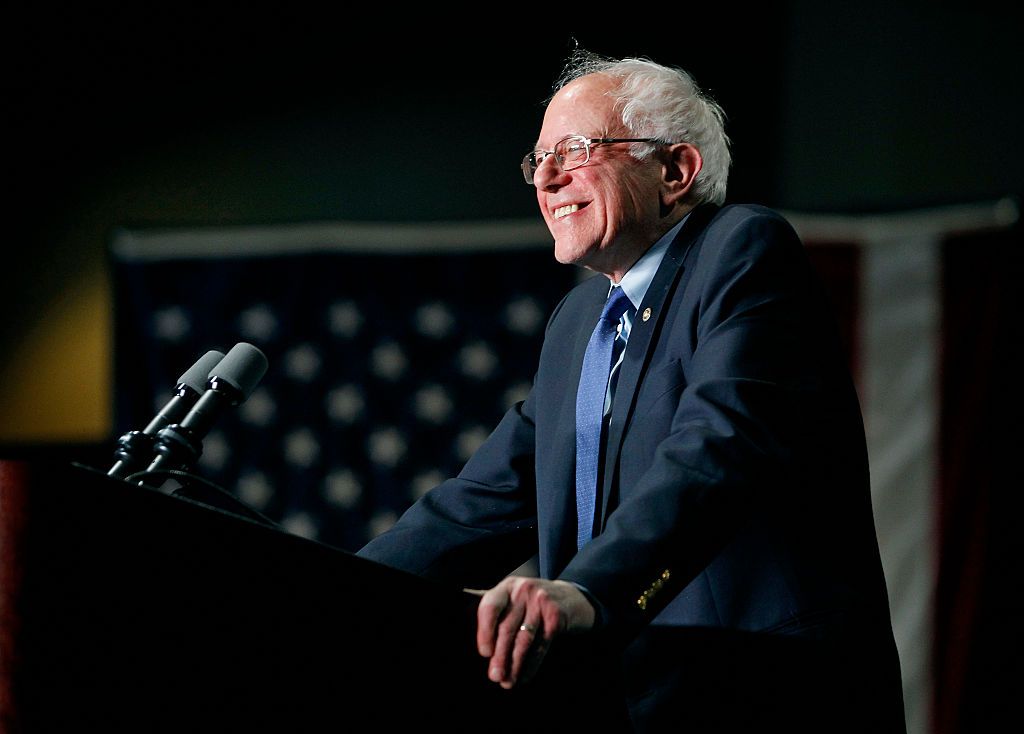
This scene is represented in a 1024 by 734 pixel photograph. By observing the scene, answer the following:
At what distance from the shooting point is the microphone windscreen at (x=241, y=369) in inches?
68.8

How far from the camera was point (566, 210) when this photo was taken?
2010mm

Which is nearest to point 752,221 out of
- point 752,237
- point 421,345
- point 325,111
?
point 752,237

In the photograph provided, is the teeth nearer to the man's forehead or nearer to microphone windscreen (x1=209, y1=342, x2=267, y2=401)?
the man's forehead

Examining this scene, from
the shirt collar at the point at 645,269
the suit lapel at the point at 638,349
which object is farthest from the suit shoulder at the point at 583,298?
the suit lapel at the point at 638,349

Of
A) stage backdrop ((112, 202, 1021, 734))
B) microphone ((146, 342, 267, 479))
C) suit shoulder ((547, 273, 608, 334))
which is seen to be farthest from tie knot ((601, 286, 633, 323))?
stage backdrop ((112, 202, 1021, 734))

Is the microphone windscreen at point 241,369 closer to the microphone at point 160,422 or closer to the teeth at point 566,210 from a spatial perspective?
the microphone at point 160,422

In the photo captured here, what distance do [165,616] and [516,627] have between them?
0.33 meters

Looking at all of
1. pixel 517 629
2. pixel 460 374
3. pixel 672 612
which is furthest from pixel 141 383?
pixel 517 629

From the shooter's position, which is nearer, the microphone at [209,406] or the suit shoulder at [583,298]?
the microphone at [209,406]

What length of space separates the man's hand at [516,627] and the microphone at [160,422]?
573 millimetres

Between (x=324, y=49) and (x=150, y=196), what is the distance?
93 cm

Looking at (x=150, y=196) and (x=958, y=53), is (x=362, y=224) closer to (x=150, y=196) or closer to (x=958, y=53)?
(x=150, y=196)

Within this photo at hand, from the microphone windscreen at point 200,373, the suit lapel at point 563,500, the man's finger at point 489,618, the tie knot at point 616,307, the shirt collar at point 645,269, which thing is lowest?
the suit lapel at point 563,500

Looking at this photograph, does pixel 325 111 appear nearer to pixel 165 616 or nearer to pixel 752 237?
→ pixel 752 237
